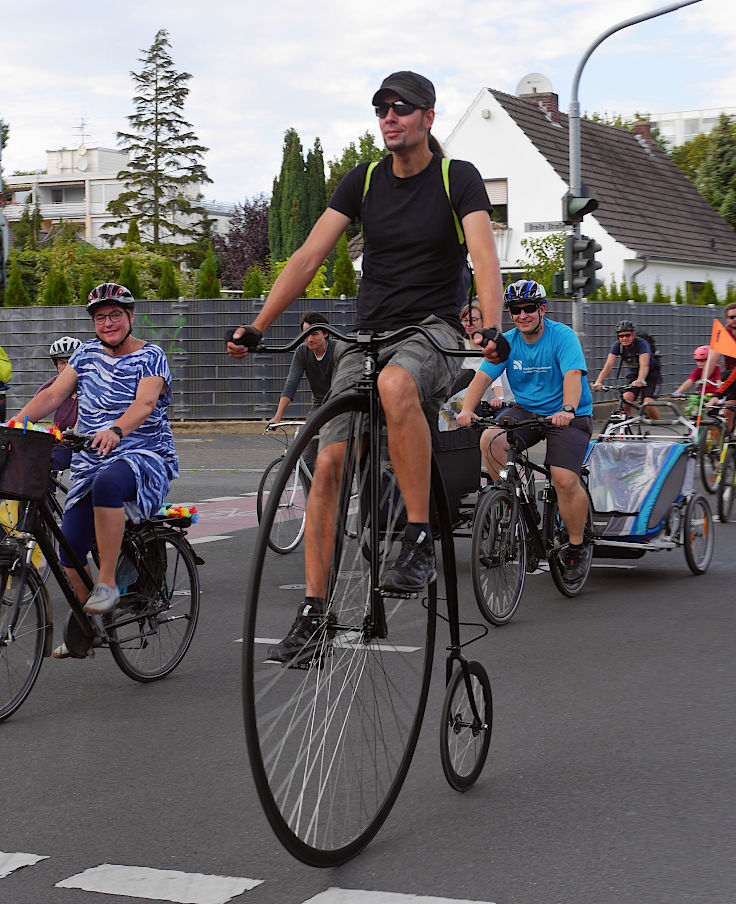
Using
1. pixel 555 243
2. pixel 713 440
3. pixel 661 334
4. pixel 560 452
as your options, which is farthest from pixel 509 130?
pixel 560 452

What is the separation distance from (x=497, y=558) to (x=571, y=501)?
86 centimetres

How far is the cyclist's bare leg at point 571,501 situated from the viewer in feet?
27.9

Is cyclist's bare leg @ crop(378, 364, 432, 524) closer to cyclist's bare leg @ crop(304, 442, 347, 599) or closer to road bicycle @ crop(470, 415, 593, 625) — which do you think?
cyclist's bare leg @ crop(304, 442, 347, 599)

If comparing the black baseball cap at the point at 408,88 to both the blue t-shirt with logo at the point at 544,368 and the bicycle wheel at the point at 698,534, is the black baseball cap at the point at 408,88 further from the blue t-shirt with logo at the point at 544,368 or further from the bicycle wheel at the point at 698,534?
the bicycle wheel at the point at 698,534

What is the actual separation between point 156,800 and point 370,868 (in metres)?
0.98

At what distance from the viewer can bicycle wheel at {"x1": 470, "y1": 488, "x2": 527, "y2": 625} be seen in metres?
7.75

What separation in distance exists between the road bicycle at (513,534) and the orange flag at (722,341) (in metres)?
5.07

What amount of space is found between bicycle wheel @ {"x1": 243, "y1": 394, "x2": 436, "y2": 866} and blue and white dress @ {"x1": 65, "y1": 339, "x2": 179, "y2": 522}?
6.83 feet

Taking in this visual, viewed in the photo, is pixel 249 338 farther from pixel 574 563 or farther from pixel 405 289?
pixel 574 563

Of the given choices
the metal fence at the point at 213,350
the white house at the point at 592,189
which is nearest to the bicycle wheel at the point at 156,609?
the metal fence at the point at 213,350

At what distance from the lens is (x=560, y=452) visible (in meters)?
8.52

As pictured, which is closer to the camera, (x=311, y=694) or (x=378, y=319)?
(x=311, y=694)

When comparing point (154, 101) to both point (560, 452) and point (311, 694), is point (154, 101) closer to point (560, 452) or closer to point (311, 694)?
point (560, 452)

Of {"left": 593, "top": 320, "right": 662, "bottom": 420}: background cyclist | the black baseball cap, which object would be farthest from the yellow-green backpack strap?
{"left": 593, "top": 320, "right": 662, "bottom": 420}: background cyclist
